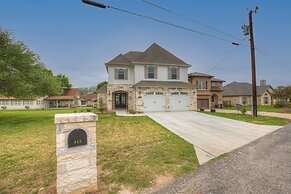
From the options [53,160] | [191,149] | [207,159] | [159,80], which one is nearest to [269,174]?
[207,159]

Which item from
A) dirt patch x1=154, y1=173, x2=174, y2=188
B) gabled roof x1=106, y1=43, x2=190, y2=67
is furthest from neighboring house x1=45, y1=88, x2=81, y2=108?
dirt patch x1=154, y1=173, x2=174, y2=188

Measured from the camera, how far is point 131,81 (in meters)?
22.3

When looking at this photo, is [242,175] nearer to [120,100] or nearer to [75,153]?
[75,153]

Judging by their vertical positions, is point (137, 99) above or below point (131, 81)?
below

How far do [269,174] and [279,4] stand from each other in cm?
1570

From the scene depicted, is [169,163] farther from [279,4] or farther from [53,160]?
[279,4]

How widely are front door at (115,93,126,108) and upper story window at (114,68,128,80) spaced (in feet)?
17.0

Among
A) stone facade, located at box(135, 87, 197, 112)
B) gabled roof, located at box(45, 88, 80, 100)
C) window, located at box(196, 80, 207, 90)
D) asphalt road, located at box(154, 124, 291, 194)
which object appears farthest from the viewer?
gabled roof, located at box(45, 88, 80, 100)

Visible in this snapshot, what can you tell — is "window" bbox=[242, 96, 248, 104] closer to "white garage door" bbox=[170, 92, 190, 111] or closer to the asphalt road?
"white garage door" bbox=[170, 92, 190, 111]

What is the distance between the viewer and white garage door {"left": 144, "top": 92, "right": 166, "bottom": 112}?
19.9m

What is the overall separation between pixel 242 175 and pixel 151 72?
1882 cm

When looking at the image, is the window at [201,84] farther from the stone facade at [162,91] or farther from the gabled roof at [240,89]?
the gabled roof at [240,89]

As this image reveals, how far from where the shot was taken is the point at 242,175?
3.83 m

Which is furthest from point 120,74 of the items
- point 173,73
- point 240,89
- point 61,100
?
point 240,89
